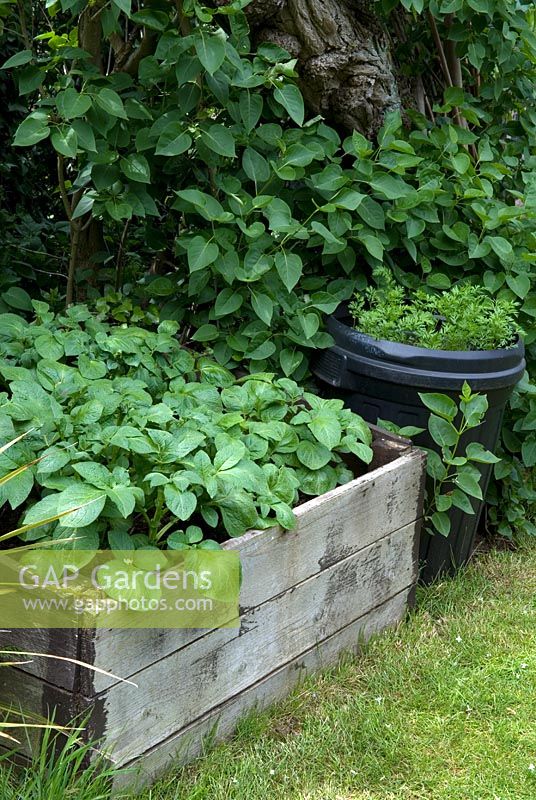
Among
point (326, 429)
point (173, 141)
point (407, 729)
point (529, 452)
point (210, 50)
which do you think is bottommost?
point (407, 729)

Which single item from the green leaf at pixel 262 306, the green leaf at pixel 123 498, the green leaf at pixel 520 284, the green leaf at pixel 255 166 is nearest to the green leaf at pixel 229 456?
the green leaf at pixel 123 498

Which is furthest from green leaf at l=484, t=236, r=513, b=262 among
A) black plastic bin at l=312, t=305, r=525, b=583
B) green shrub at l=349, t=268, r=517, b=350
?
black plastic bin at l=312, t=305, r=525, b=583

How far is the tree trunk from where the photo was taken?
3.10 meters

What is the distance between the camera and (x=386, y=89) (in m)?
3.36

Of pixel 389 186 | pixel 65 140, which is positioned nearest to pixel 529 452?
pixel 389 186

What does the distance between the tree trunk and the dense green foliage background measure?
0.09 meters

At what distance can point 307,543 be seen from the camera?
2395 mm

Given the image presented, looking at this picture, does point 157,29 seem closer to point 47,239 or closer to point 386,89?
point 386,89

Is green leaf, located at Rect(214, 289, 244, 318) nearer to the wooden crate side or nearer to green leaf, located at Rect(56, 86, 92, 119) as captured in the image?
green leaf, located at Rect(56, 86, 92, 119)

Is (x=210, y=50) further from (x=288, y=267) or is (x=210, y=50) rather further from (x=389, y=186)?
(x=389, y=186)

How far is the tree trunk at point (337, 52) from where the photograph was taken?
310cm

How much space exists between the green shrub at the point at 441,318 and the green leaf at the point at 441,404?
8.9 inches

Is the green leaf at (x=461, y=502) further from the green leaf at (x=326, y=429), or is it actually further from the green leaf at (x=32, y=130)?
the green leaf at (x=32, y=130)

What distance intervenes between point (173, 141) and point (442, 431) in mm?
1167
